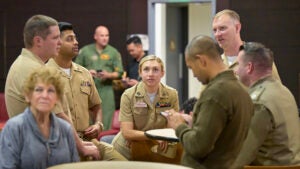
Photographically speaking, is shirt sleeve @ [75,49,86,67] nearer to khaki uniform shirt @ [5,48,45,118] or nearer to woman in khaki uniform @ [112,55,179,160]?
woman in khaki uniform @ [112,55,179,160]

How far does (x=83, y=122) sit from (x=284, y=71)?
4944 millimetres

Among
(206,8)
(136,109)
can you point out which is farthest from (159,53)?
(136,109)

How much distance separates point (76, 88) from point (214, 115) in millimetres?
1939

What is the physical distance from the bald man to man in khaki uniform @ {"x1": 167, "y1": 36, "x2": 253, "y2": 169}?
20.5 feet

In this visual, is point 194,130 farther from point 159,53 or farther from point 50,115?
point 159,53

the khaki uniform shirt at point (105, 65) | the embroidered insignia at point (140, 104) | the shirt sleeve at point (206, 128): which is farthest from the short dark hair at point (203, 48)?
the khaki uniform shirt at point (105, 65)

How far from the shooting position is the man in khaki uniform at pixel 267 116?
4.56 metres

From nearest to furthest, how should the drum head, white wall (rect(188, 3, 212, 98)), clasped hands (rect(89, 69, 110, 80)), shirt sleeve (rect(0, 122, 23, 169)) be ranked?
shirt sleeve (rect(0, 122, 23, 169))
the drum head
clasped hands (rect(89, 69, 110, 80))
white wall (rect(188, 3, 212, 98))

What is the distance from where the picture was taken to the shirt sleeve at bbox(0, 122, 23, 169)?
404cm

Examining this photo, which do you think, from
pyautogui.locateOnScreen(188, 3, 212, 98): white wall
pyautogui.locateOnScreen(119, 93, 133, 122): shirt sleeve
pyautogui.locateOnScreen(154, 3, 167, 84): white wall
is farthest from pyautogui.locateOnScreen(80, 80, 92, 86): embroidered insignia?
pyautogui.locateOnScreen(188, 3, 212, 98): white wall

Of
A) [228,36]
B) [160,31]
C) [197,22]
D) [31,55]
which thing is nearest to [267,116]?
[228,36]

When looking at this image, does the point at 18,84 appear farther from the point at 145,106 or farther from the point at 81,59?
the point at 81,59

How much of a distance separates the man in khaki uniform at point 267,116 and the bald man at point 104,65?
5692mm

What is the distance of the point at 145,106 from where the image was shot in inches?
238
